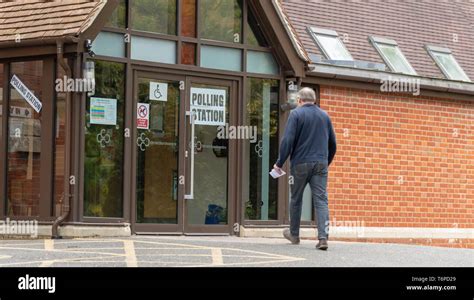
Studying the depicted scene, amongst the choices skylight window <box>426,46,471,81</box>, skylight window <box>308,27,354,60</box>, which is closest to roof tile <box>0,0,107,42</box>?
skylight window <box>308,27,354,60</box>

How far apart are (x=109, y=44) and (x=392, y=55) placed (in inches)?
314

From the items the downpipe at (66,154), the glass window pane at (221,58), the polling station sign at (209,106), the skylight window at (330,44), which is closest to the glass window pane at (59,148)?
the downpipe at (66,154)

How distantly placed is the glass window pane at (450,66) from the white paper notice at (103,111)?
29.8 feet

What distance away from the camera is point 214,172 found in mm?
17344

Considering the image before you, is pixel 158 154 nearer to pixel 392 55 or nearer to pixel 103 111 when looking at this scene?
pixel 103 111

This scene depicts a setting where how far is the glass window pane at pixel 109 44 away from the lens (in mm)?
15906

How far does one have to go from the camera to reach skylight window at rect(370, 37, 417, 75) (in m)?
21.9

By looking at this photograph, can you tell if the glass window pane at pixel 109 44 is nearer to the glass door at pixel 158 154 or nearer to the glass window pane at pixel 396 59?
the glass door at pixel 158 154

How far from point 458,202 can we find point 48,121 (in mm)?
9457

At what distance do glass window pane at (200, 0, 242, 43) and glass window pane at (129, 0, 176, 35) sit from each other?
55 cm

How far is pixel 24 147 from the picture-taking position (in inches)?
641

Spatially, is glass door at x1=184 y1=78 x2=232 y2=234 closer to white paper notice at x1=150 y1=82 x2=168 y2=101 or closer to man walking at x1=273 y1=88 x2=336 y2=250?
white paper notice at x1=150 y1=82 x2=168 y2=101
